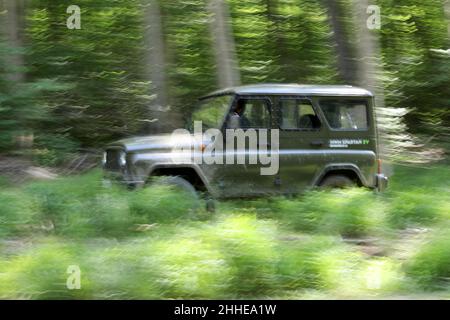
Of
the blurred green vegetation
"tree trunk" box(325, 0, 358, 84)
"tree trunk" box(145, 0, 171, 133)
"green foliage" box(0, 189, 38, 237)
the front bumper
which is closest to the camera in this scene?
the blurred green vegetation

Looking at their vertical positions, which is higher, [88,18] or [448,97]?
[88,18]

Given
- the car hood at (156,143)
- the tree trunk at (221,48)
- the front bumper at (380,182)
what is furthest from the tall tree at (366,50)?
the car hood at (156,143)

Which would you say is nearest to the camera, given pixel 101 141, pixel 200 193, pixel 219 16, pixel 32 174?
pixel 200 193

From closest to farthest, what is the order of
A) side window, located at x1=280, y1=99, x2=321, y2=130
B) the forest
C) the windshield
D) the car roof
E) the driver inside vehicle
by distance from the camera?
the forest < the driver inside vehicle < the windshield < the car roof < side window, located at x1=280, y1=99, x2=321, y2=130

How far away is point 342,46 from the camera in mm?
13367

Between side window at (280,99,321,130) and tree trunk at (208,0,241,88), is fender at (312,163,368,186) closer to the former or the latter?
side window at (280,99,321,130)

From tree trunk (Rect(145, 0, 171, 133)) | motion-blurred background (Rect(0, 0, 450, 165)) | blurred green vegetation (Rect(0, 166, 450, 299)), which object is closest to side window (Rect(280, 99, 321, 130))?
blurred green vegetation (Rect(0, 166, 450, 299))

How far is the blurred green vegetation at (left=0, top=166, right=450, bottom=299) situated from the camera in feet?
15.4

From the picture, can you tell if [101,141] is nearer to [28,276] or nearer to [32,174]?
[32,174]

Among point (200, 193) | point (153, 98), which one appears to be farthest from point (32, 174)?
Answer: point (200, 193)

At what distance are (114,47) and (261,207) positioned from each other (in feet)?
32.3

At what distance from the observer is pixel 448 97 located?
1656 cm

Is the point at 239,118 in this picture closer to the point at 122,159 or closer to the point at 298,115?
the point at 298,115

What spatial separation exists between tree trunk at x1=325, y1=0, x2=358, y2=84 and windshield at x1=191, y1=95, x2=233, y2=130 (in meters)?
5.06
